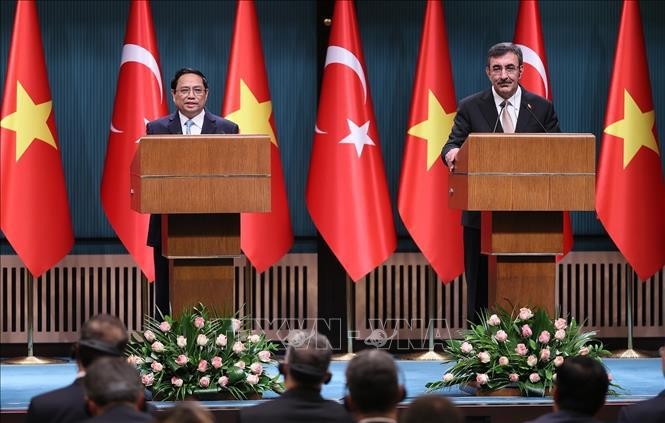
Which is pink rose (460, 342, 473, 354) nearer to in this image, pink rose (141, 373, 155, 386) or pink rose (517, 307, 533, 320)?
pink rose (517, 307, 533, 320)

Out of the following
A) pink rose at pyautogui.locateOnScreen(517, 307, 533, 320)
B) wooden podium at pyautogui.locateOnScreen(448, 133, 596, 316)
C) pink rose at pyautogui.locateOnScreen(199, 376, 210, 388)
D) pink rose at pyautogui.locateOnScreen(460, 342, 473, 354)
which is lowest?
pink rose at pyautogui.locateOnScreen(199, 376, 210, 388)

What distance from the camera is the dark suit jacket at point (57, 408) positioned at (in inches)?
164

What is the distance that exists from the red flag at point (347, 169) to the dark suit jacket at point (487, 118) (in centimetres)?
223

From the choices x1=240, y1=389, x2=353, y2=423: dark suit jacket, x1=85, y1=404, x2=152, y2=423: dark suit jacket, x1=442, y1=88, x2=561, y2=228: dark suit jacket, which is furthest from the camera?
x1=442, y1=88, x2=561, y2=228: dark suit jacket

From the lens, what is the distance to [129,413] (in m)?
3.72

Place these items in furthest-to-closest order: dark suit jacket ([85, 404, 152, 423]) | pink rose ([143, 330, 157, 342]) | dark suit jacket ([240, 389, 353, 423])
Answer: pink rose ([143, 330, 157, 342])
dark suit jacket ([240, 389, 353, 423])
dark suit jacket ([85, 404, 152, 423])

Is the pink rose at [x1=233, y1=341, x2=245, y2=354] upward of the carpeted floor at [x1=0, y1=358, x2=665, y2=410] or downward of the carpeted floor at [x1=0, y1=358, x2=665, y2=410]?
upward

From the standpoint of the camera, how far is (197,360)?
618cm

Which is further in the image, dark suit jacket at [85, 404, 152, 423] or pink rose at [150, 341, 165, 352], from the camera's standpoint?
pink rose at [150, 341, 165, 352]

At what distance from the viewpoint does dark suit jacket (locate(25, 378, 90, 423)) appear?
416 centimetres

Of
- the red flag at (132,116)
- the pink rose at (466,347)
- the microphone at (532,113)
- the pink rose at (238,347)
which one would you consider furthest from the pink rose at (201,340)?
the red flag at (132,116)

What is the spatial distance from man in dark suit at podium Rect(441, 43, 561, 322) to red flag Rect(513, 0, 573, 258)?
7.21ft

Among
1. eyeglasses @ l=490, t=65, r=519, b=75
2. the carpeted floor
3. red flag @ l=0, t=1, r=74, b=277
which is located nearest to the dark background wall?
red flag @ l=0, t=1, r=74, b=277

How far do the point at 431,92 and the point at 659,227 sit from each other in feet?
6.02
